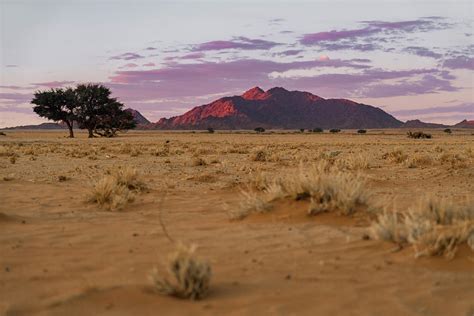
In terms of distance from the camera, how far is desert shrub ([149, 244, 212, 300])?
5.16 m

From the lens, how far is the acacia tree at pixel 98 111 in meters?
71.9

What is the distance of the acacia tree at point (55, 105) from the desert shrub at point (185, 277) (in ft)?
225

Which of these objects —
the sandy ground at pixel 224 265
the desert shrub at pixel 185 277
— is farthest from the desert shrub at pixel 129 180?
the desert shrub at pixel 185 277

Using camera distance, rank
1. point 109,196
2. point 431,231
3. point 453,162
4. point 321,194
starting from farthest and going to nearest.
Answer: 1. point 453,162
2. point 109,196
3. point 321,194
4. point 431,231

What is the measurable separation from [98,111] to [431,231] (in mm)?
68864

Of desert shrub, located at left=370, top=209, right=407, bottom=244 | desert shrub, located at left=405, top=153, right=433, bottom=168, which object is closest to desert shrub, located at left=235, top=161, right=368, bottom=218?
desert shrub, located at left=370, top=209, right=407, bottom=244

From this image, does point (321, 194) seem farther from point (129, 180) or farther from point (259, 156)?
point (259, 156)

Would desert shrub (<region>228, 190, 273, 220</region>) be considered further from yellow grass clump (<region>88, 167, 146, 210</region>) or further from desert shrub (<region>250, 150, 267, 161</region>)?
desert shrub (<region>250, 150, 267, 161</region>)

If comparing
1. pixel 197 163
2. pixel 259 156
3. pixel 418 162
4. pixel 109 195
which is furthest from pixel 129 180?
pixel 418 162

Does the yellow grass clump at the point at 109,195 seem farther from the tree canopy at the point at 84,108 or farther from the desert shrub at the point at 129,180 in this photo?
the tree canopy at the point at 84,108

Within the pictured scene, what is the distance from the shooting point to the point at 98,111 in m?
72.1

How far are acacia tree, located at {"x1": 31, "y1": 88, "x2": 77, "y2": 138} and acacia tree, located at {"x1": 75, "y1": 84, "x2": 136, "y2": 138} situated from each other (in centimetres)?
91

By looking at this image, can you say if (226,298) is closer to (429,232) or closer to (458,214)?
(429,232)

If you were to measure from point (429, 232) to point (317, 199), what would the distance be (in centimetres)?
248
